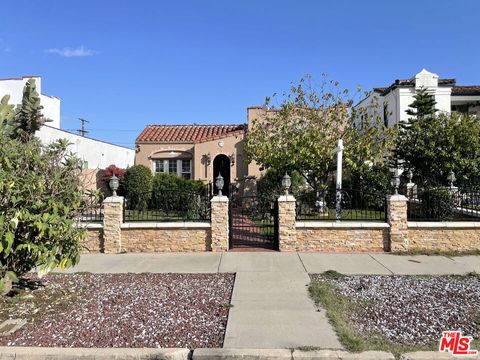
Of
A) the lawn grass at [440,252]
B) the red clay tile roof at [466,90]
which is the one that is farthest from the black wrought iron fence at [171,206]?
the red clay tile roof at [466,90]

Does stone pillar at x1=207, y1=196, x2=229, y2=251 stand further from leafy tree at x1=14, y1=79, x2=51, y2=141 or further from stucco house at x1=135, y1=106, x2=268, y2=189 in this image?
leafy tree at x1=14, y1=79, x2=51, y2=141

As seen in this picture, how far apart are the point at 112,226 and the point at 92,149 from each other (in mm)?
14541

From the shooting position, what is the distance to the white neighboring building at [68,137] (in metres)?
18.8

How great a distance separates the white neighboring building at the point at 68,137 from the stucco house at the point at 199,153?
10.6 feet

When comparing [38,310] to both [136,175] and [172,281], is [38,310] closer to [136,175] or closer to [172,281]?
[172,281]

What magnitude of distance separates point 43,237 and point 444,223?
351 inches

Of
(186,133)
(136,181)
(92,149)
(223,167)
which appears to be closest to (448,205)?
(223,167)

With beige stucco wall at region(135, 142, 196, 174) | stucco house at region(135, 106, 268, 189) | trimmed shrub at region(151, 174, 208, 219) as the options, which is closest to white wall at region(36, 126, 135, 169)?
beige stucco wall at region(135, 142, 196, 174)

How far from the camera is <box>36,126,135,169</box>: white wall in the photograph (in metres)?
17.8

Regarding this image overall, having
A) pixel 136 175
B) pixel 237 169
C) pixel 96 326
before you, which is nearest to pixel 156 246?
pixel 96 326

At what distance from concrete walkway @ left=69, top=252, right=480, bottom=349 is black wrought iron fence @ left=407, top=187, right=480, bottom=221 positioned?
1.92 m

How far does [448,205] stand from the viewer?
33.9 ft

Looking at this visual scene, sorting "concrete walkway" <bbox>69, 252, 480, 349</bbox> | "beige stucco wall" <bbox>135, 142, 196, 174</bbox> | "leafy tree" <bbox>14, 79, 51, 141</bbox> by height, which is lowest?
"concrete walkway" <bbox>69, 252, 480, 349</bbox>

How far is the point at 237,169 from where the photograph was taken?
19719 millimetres
